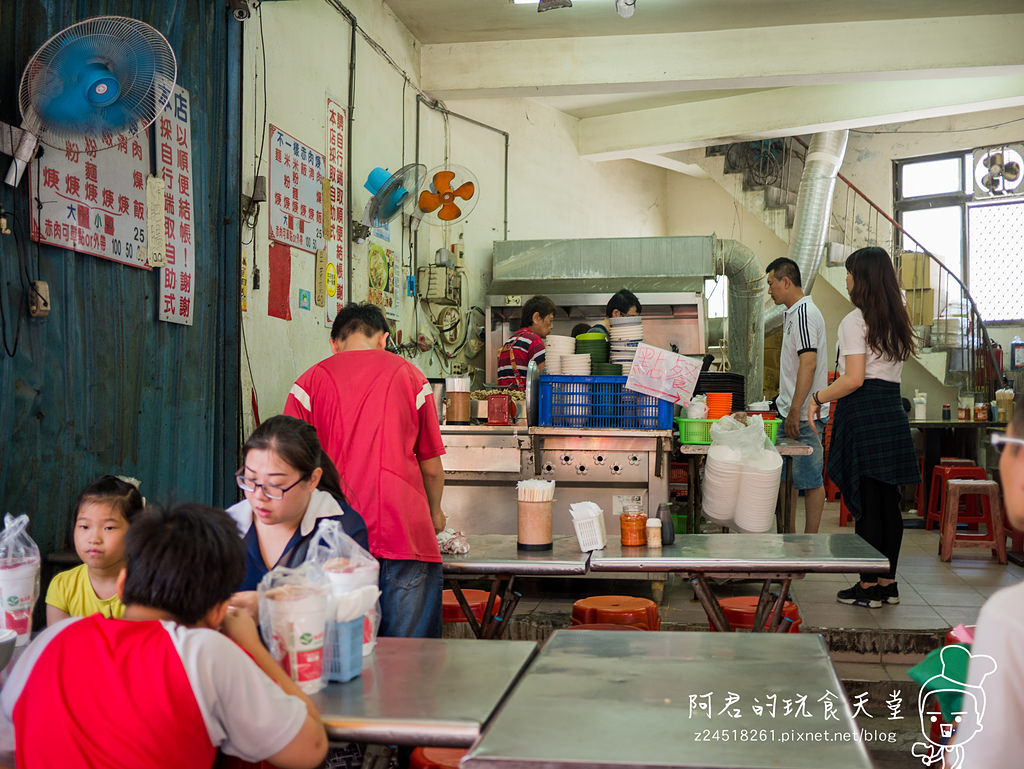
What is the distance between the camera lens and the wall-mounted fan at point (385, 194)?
612 cm

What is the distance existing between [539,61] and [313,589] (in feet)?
21.0

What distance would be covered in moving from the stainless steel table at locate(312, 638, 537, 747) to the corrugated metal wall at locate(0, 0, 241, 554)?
164 centimetres

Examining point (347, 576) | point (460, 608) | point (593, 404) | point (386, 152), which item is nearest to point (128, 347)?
point (460, 608)

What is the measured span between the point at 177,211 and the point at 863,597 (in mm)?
4144

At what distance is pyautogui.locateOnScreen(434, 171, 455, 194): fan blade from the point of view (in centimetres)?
653

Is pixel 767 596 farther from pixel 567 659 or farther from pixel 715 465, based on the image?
pixel 567 659

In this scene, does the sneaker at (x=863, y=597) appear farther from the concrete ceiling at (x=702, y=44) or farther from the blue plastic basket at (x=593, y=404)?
the concrete ceiling at (x=702, y=44)

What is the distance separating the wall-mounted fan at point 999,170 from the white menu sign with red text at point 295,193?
9.68 m

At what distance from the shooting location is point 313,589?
6.51ft

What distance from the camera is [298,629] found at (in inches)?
76.0

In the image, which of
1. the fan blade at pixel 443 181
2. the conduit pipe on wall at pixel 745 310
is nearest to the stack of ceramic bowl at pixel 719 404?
the fan blade at pixel 443 181

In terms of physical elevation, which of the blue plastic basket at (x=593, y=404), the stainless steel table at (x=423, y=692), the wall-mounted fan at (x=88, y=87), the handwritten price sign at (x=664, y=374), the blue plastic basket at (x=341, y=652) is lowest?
the stainless steel table at (x=423, y=692)

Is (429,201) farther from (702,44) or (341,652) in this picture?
(341,652)

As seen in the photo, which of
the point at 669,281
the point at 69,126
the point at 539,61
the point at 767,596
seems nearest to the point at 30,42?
the point at 69,126
